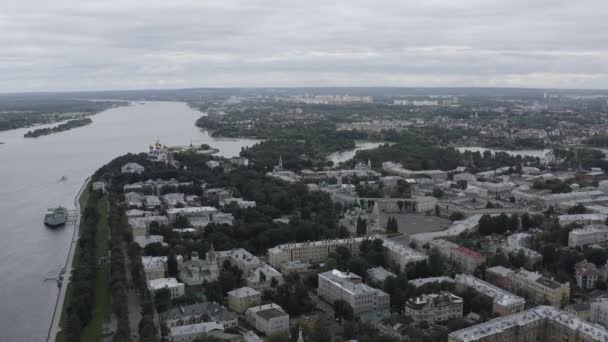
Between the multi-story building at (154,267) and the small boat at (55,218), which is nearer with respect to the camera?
the multi-story building at (154,267)

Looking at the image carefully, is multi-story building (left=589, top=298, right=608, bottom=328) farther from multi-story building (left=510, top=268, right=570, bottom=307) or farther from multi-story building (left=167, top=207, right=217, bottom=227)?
multi-story building (left=167, top=207, right=217, bottom=227)

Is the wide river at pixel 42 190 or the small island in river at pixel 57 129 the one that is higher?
the small island in river at pixel 57 129

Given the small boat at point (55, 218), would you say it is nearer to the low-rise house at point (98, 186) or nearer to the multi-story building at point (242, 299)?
the low-rise house at point (98, 186)

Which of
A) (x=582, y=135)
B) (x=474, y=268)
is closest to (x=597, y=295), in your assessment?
(x=474, y=268)

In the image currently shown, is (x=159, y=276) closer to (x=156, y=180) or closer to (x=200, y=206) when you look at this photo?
(x=200, y=206)

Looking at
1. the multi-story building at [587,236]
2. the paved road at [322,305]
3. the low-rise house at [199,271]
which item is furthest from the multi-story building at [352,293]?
the multi-story building at [587,236]

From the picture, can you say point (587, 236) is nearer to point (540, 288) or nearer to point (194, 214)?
point (540, 288)
